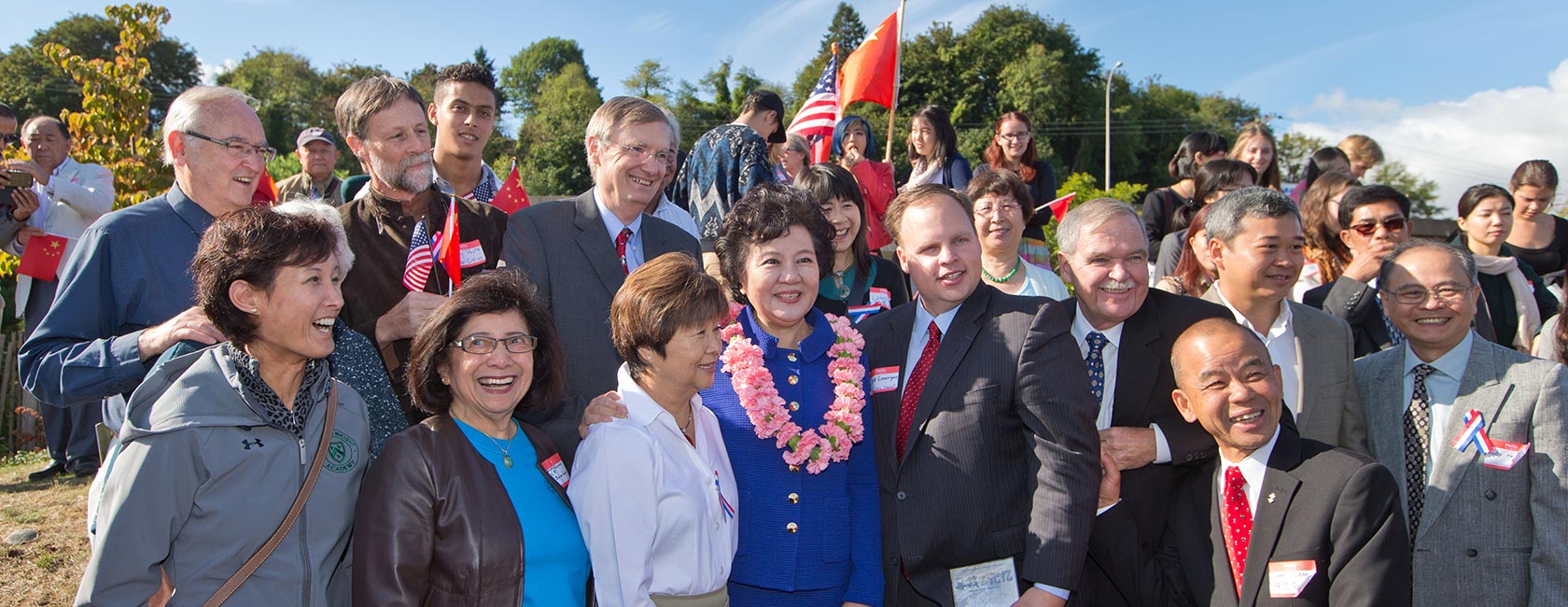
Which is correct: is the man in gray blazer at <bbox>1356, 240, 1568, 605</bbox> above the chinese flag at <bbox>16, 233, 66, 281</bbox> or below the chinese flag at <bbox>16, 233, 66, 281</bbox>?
below

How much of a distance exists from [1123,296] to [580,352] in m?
2.06

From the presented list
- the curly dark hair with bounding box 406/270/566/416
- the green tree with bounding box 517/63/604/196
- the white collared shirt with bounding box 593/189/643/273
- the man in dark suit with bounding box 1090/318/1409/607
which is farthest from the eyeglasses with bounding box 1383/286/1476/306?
the green tree with bounding box 517/63/604/196

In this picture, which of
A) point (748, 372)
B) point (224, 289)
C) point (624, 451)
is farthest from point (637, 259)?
point (224, 289)

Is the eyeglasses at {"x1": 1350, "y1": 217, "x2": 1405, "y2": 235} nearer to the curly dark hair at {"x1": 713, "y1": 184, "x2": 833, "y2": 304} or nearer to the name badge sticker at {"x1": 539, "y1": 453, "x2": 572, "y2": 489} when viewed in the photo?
the curly dark hair at {"x1": 713, "y1": 184, "x2": 833, "y2": 304}

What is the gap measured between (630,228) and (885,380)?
1369mm

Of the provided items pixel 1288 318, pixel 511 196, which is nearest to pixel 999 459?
pixel 1288 318

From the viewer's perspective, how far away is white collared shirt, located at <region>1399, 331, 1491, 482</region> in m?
3.50

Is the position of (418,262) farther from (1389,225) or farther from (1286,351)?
(1389,225)

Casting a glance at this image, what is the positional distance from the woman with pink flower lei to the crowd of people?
11 millimetres

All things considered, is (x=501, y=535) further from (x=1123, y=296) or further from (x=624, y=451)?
(x=1123, y=296)

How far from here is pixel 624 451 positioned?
8.94ft

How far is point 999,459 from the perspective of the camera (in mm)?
3027

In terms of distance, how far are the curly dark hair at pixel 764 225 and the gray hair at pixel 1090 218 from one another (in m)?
0.91

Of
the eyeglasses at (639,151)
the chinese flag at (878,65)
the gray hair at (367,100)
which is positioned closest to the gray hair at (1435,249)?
the eyeglasses at (639,151)
